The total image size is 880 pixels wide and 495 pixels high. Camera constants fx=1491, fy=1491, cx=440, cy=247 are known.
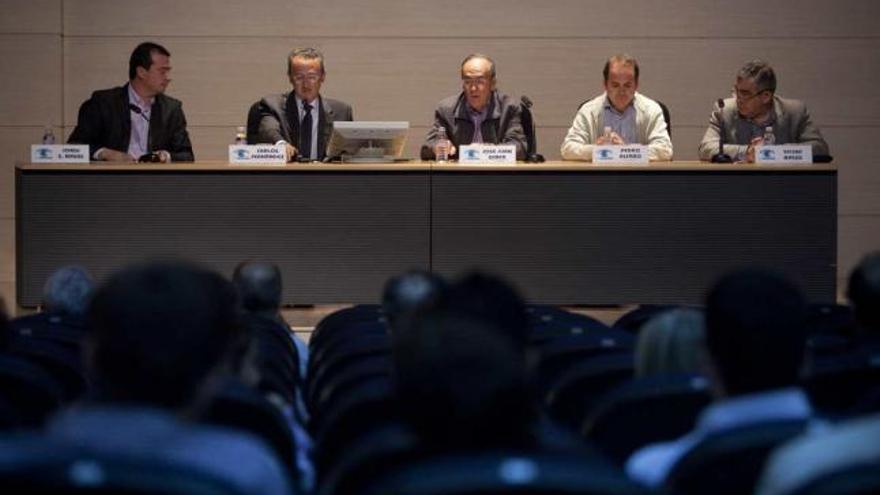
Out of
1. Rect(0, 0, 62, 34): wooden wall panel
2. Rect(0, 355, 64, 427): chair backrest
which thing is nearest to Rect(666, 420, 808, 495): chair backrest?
Rect(0, 355, 64, 427): chair backrest

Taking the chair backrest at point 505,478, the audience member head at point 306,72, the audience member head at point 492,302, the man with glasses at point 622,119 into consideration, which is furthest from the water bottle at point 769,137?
the chair backrest at point 505,478

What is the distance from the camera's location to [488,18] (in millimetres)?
10008

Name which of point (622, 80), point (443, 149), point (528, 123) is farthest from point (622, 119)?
point (443, 149)

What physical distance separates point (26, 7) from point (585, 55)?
3.69 m

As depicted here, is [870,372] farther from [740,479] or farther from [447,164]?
[447,164]

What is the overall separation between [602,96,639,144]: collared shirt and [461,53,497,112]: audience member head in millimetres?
647

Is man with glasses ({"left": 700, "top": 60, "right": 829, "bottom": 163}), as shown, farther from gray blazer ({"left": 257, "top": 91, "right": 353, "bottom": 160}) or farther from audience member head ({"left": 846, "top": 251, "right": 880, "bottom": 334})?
audience member head ({"left": 846, "top": 251, "right": 880, "bottom": 334})

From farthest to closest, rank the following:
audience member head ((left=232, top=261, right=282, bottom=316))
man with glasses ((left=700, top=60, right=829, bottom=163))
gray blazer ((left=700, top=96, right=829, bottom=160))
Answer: gray blazer ((left=700, top=96, right=829, bottom=160)) → man with glasses ((left=700, top=60, right=829, bottom=163)) → audience member head ((left=232, top=261, right=282, bottom=316))

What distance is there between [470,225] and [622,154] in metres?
0.85

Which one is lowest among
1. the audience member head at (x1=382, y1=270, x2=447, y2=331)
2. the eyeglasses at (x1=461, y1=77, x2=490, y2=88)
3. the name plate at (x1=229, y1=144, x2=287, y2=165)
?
the audience member head at (x1=382, y1=270, x2=447, y2=331)

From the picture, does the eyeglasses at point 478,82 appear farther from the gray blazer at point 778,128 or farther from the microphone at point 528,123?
the gray blazer at point 778,128

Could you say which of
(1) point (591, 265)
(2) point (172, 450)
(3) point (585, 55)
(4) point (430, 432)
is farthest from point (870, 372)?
(3) point (585, 55)

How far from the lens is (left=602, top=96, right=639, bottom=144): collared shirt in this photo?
26.9 ft

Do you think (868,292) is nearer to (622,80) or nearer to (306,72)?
(622,80)
